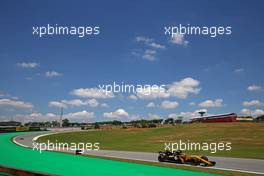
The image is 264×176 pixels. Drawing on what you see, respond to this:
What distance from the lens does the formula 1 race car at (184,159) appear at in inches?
800

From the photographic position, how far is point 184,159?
2177 cm

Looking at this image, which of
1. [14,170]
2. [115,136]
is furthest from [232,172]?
[115,136]

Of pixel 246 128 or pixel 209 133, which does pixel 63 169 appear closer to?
pixel 209 133

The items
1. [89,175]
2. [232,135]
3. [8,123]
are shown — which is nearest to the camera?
[89,175]

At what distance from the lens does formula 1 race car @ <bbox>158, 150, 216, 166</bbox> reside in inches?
800

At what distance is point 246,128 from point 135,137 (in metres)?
16.6

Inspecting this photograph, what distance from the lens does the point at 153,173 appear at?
1644 centimetres

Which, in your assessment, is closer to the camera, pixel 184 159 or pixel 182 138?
pixel 184 159

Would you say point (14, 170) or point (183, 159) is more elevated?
point (14, 170)

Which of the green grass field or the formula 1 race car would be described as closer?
the formula 1 race car

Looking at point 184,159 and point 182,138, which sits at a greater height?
point 184,159

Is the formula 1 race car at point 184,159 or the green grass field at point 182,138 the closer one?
the formula 1 race car at point 184,159

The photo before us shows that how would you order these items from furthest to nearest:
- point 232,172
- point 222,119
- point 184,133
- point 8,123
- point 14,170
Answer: point 8,123
point 222,119
point 184,133
point 232,172
point 14,170

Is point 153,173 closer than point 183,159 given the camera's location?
Yes
